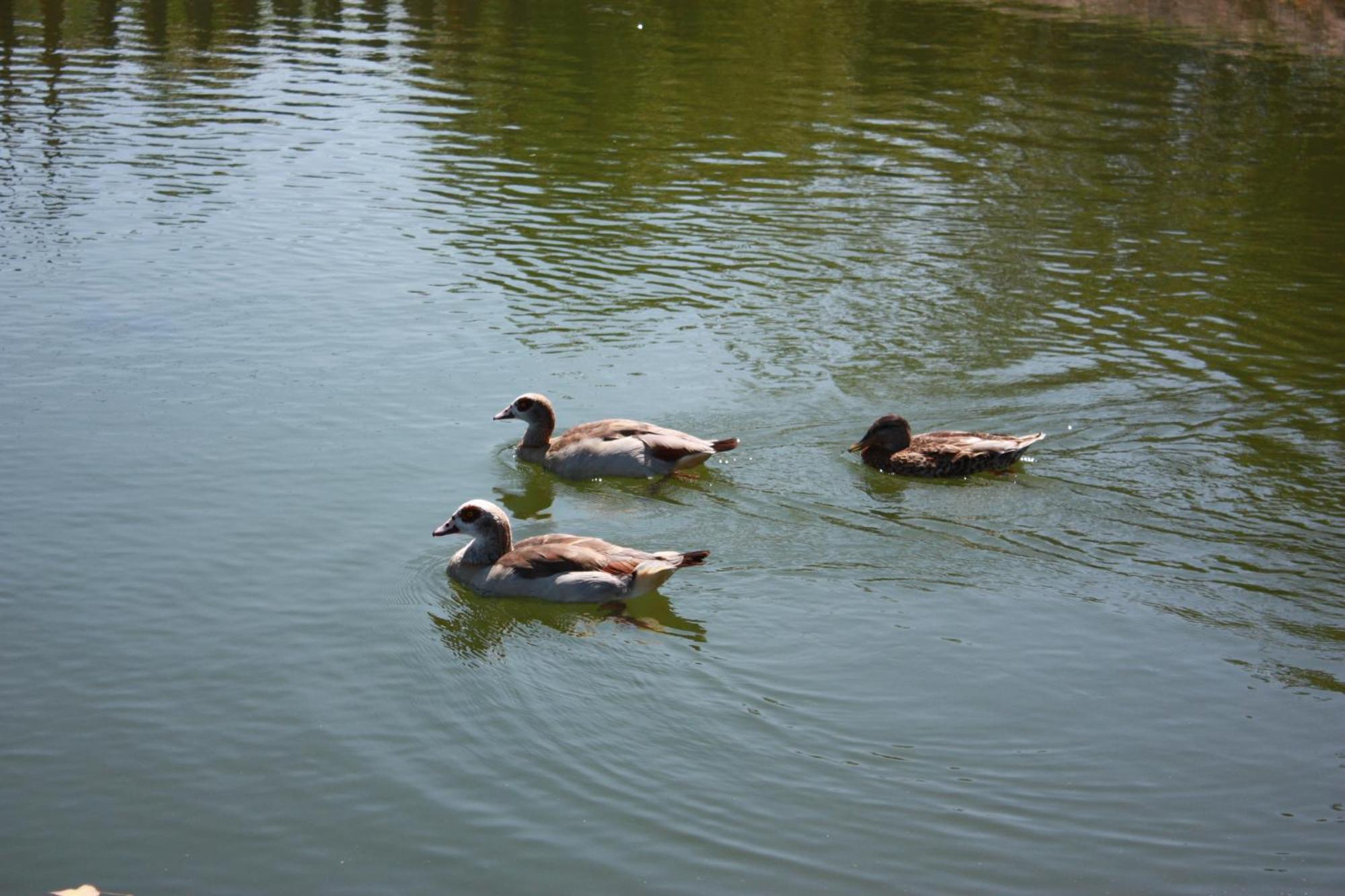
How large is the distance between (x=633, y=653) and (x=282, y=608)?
2635 mm

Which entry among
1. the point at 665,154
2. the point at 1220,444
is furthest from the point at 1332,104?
the point at 1220,444

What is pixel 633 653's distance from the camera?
10.9 m

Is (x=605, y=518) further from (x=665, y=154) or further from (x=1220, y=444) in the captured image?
(x=665, y=154)

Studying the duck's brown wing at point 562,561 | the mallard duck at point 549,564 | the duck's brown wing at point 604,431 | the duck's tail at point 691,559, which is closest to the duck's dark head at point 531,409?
the duck's brown wing at point 604,431

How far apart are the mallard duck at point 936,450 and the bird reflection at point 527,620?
3.42m

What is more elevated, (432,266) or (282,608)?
(432,266)

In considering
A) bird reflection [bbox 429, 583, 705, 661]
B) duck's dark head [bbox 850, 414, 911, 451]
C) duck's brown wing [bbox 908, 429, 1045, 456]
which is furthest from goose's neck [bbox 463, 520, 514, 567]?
duck's brown wing [bbox 908, 429, 1045, 456]

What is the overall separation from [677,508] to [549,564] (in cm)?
211

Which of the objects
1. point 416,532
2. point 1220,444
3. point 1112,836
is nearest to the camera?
point 1112,836

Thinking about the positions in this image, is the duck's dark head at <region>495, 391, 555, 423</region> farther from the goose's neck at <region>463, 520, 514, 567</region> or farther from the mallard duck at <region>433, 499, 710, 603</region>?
the goose's neck at <region>463, 520, 514, 567</region>

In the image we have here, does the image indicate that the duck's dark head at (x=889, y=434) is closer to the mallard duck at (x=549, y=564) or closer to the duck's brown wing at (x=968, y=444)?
the duck's brown wing at (x=968, y=444)

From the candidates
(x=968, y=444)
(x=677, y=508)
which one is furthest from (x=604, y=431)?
(x=968, y=444)

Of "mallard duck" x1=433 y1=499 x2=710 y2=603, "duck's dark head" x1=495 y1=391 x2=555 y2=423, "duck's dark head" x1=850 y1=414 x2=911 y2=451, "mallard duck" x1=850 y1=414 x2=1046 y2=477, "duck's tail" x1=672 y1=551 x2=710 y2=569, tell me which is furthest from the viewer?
"duck's dark head" x1=495 y1=391 x2=555 y2=423

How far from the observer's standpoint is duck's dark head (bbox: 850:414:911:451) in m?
14.4
